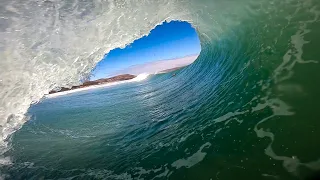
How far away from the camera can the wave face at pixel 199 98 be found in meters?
5.01

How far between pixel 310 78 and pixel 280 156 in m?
2.33

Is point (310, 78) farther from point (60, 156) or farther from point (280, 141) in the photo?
point (60, 156)

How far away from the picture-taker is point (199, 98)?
9727 mm

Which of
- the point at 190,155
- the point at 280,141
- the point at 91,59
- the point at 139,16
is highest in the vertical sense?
the point at 139,16

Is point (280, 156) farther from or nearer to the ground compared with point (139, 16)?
nearer to the ground

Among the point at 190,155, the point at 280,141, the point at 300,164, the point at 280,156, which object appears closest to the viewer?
the point at 300,164

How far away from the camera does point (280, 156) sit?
4559 mm

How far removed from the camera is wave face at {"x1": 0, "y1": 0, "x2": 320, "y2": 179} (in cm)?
501

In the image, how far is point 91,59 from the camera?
8.77 meters

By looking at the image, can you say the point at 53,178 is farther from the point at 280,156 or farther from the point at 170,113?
the point at 280,156

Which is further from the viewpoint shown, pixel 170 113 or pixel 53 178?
pixel 170 113

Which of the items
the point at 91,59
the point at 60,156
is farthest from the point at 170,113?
the point at 60,156

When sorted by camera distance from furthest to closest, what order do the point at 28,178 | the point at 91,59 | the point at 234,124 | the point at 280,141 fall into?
the point at 91,59 → the point at 28,178 → the point at 234,124 → the point at 280,141

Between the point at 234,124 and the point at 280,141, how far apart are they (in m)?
1.34
